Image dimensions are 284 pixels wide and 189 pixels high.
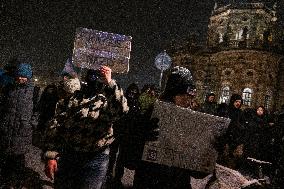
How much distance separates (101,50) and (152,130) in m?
1.93

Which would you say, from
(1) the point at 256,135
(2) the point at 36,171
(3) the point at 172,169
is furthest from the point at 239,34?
(3) the point at 172,169

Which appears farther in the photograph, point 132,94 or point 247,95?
point 247,95

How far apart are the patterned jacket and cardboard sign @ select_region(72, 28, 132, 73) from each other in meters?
0.56

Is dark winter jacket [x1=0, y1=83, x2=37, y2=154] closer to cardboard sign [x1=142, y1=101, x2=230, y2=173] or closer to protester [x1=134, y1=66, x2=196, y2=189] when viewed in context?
protester [x1=134, y1=66, x2=196, y2=189]

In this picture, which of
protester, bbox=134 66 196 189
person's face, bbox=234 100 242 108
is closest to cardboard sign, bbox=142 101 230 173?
protester, bbox=134 66 196 189

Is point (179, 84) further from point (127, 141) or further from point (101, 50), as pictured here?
point (101, 50)

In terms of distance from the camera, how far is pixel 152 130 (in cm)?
286

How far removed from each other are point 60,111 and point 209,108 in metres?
9.38

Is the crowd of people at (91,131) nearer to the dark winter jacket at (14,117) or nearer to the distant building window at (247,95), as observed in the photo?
the dark winter jacket at (14,117)

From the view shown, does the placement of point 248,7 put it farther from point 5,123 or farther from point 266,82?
point 5,123

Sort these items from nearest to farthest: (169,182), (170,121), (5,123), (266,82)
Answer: (170,121) < (169,182) < (5,123) < (266,82)

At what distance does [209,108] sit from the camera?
1282cm

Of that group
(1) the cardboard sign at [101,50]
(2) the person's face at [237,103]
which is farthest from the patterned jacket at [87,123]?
(2) the person's face at [237,103]

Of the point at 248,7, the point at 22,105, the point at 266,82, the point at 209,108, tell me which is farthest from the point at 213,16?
the point at 22,105
